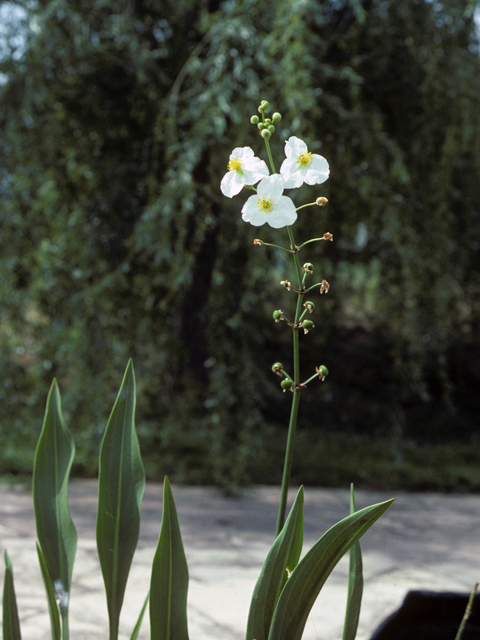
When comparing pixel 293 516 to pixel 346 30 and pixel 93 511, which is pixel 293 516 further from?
pixel 346 30

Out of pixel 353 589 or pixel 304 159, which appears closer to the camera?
pixel 304 159

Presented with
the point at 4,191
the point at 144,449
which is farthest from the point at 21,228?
the point at 144,449

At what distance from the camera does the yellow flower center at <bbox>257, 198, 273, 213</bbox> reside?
0.80 meters

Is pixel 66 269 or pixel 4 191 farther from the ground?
pixel 4 191

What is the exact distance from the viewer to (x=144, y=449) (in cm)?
386

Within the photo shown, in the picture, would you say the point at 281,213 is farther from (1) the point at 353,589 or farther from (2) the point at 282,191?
(1) the point at 353,589

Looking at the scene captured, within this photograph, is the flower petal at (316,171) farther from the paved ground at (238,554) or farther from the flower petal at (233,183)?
the paved ground at (238,554)

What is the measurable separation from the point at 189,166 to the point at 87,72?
3.25 ft

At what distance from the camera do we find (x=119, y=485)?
902 millimetres

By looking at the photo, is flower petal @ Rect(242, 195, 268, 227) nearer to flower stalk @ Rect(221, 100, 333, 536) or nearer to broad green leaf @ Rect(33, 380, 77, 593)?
flower stalk @ Rect(221, 100, 333, 536)

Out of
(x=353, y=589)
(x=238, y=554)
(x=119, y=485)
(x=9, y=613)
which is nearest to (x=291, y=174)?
(x=119, y=485)

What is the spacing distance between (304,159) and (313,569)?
0.55m

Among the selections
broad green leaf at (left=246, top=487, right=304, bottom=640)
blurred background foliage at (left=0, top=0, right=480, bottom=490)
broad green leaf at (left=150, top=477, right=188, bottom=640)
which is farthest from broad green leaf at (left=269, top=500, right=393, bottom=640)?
blurred background foliage at (left=0, top=0, right=480, bottom=490)

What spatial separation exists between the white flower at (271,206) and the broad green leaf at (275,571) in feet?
1.20
